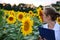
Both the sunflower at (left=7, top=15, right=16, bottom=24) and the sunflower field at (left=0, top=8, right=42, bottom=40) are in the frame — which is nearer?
the sunflower field at (left=0, top=8, right=42, bottom=40)

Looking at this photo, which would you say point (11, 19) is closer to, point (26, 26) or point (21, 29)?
point (21, 29)

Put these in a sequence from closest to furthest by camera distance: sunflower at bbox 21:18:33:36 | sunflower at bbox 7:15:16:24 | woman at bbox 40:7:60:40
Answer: sunflower at bbox 21:18:33:36
woman at bbox 40:7:60:40
sunflower at bbox 7:15:16:24

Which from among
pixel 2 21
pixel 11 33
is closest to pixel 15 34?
pixel 11 33

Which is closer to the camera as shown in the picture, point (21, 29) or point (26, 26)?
point (26, 26)

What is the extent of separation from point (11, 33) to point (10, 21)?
37 centimetres

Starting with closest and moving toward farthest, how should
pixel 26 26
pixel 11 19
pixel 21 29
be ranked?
pixel 26 26 < pixel 21 29 < pixel 11 19

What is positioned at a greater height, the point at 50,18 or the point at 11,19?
the point at 50,18

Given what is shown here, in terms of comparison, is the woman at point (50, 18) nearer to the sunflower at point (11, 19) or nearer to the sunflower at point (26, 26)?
the sunflower at point (26, 26)

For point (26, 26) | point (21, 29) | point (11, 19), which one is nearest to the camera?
point (26, 26)

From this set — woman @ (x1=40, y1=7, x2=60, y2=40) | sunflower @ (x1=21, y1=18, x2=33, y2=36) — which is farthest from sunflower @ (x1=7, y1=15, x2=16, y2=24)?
sunflower @ (x1=21, y1=18, x2=33, y2=36)

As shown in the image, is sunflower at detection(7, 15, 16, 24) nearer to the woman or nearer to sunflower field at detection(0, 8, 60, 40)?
sunflower field at detection(0, 8, 60, 40)

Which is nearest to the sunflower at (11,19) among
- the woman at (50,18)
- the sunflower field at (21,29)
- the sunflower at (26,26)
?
the sunflower field at (21,29)

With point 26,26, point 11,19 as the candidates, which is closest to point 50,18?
point 26,26

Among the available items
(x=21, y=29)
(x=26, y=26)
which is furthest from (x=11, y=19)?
(x=26, y=26)
